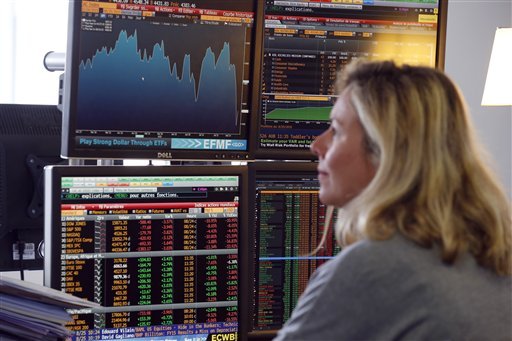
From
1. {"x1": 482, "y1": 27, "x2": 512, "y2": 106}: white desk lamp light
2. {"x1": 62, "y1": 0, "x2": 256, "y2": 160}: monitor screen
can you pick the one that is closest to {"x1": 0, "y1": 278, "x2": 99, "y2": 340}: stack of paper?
{"x1": 62, "y1": 0, "x2": 256, "y2": 160}: monitor screen

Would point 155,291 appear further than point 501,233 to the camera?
Yes

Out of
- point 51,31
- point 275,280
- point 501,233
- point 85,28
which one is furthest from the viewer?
point 51,31

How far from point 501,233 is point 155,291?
0.83 metres

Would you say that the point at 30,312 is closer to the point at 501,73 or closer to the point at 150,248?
the point at 150,248

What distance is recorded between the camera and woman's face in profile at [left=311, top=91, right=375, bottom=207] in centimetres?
129

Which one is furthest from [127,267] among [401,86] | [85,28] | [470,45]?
[470,45]

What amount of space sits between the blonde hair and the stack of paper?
1.95 feet

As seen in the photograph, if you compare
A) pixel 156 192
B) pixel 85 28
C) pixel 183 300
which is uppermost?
pixel 85 28

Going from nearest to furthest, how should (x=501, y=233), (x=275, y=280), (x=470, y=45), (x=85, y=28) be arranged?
(x=501, y=233)
(x=85, y=28)
(x=275, y=280)
(x=470, y=45)

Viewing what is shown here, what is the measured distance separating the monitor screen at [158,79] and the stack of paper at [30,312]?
0.34 m

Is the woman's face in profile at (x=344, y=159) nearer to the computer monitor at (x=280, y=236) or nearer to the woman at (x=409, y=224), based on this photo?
the woman at (x=409, y=224)

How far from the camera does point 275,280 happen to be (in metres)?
1.90

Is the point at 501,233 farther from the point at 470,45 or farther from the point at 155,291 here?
the point at 470,45

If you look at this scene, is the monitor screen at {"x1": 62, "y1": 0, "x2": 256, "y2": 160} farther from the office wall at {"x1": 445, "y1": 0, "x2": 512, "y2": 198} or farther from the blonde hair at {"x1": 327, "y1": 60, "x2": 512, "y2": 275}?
the office wall at {"x1": 445, "y1": 0, "x2": 512, "y2": 198}
